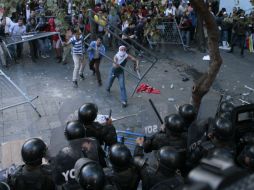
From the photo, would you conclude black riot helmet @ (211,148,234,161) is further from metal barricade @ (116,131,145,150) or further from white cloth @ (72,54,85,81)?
white cloth @ (72,54,85,81)

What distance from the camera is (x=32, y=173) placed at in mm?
4016

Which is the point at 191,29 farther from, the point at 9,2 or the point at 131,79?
the point at 9,2

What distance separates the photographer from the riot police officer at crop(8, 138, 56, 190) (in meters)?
3.99

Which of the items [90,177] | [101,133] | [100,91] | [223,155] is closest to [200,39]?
[100,91]

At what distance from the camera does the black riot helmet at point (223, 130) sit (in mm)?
4348

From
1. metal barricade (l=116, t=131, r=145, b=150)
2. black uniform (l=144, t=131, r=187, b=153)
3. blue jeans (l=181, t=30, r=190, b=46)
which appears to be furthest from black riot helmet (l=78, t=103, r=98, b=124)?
blue jeans (l=181, t=30, r=190, b=46)

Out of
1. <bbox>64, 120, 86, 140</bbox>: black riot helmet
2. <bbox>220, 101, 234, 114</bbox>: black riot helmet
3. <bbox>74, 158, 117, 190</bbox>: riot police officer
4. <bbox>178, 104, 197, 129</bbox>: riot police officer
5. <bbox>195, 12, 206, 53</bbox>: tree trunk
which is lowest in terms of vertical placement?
<bbox>195, 12, 206, 53</bbox>: tree trunk

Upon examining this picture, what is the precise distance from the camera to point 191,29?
575 inches

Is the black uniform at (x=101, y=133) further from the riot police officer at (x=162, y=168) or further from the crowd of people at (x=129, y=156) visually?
the riot police officer at (x=162, y=168)

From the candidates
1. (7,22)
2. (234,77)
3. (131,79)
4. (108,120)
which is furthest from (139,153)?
(7,22)

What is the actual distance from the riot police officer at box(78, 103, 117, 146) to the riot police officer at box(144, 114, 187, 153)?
0.58 metres

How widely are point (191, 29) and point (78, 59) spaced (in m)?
5.79

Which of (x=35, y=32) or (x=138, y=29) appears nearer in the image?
(x=35, y=32)

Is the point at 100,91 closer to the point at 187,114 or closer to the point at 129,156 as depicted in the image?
the point at 187,114
